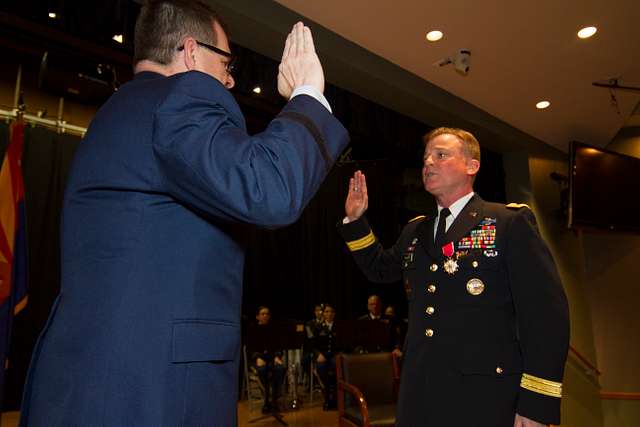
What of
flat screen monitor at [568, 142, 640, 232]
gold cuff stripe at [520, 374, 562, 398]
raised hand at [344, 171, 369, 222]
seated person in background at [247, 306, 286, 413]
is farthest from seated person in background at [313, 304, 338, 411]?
gold cuff stripe at [520, 374, 562, 398]

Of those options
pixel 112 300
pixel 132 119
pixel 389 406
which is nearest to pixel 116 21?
pixel 132 119

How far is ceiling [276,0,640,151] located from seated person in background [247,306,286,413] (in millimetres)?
3496

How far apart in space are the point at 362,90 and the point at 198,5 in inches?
144

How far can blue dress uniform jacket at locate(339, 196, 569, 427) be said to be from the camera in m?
1.47

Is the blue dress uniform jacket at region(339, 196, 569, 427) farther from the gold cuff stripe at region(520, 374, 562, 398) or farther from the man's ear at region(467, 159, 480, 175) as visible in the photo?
the man's ear at region(467, 159, 480, 175)

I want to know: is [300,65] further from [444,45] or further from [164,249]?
[444,45]

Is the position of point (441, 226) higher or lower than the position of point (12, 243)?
higher

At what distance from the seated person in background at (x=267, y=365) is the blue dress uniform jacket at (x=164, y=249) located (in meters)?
4.80

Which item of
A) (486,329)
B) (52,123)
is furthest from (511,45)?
(52,123)

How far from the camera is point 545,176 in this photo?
657 centimetres

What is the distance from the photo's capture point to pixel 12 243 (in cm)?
315

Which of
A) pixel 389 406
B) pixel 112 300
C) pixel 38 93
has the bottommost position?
pixel 389 406

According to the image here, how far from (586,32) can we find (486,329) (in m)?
3.39

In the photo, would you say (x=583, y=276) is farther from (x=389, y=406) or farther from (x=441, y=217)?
(x=441, y=217)
